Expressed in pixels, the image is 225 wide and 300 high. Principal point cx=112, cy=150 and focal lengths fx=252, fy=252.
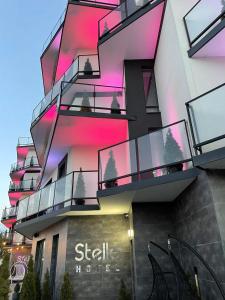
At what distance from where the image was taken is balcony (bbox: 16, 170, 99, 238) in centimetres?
1020

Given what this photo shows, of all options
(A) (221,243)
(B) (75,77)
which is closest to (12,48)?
(B) (75,77)

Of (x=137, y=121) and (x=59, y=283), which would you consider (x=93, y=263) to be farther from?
(x=137, y=121)

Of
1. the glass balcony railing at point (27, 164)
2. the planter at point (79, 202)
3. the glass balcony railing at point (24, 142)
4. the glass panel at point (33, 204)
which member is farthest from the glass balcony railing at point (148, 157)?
the glass balcony railing at point (24, 142)

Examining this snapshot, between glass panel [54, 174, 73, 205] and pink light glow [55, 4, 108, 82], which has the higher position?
pink light glow [55, 4, 108, 82]

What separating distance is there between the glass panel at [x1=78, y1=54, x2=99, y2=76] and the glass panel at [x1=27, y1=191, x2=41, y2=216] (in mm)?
7016

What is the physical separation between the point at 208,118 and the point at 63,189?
22.9 ft

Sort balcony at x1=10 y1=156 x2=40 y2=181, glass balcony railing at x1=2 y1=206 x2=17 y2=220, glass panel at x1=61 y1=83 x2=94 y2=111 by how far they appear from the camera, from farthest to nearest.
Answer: balcony at x1=10 y1=156 x2=40 y2=181, glass balcony railing at x1=2 y1=206 x2=17 y2=220, glass panel at x1=61 y1=83 x2=94 y2=111

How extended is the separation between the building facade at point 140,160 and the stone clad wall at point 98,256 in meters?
0.04

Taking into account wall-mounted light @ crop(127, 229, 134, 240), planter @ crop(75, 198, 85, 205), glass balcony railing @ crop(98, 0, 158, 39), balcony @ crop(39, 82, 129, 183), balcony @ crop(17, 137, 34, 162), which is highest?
balcony @ crop(17, 137, 34, 162)

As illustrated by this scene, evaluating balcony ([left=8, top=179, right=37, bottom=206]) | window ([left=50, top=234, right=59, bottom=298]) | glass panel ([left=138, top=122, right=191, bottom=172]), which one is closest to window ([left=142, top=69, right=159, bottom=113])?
glass panel ([left=138, top=122, right=191, bottom=172])

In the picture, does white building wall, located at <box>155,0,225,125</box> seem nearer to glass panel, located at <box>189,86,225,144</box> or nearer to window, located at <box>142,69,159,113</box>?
window, located at <box>142,69,159,113</box>

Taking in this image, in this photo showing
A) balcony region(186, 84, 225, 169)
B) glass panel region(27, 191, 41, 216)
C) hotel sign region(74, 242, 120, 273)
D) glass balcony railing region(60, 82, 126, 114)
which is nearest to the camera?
balcony region(186, 84, 225, 169)

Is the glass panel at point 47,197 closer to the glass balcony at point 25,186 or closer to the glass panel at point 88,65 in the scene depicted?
the glass panel at point 88,65

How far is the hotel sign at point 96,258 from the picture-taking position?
982 centimetres
